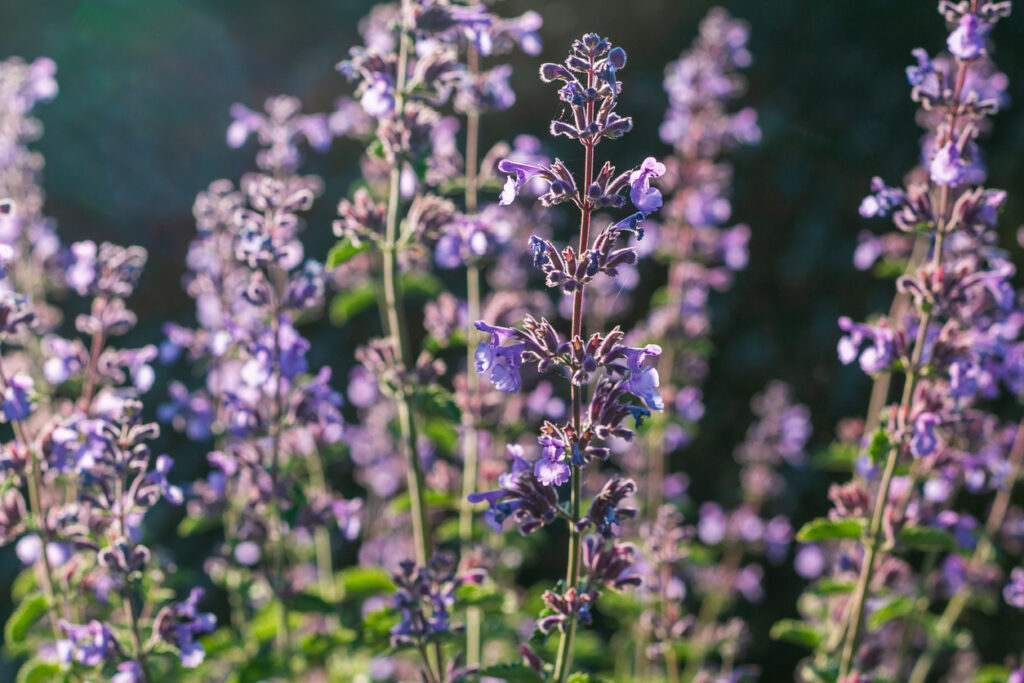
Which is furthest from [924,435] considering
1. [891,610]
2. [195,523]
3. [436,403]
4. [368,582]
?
[195,523]

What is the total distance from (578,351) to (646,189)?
0.41 metres

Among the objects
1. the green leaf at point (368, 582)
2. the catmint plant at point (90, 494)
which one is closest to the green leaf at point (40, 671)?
the catmint plant at point (90, 494)

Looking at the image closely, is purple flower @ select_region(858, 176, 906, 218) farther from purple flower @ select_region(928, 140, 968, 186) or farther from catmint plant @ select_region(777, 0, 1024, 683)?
purple flower @ select_region(928, 140, 968, 186)

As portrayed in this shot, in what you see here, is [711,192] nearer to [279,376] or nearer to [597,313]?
[597,313]

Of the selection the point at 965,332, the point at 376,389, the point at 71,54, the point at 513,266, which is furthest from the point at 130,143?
the point at 965,332

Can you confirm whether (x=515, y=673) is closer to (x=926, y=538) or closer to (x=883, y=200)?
(x=926, y=538)

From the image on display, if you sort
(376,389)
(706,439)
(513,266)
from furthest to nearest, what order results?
(706,439)
(376,389)
(513,266)

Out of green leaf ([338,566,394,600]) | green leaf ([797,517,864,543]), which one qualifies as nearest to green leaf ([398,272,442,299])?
green leaf ([338,566,394,600])

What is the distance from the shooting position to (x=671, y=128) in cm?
461

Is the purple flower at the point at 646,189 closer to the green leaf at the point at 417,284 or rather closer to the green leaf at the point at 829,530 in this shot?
the green leaf at the point at 829,530

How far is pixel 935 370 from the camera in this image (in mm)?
2758

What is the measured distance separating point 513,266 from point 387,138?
1.40 meters

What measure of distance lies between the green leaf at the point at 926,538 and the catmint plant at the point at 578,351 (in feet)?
4.12

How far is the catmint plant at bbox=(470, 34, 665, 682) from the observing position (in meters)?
1.94
